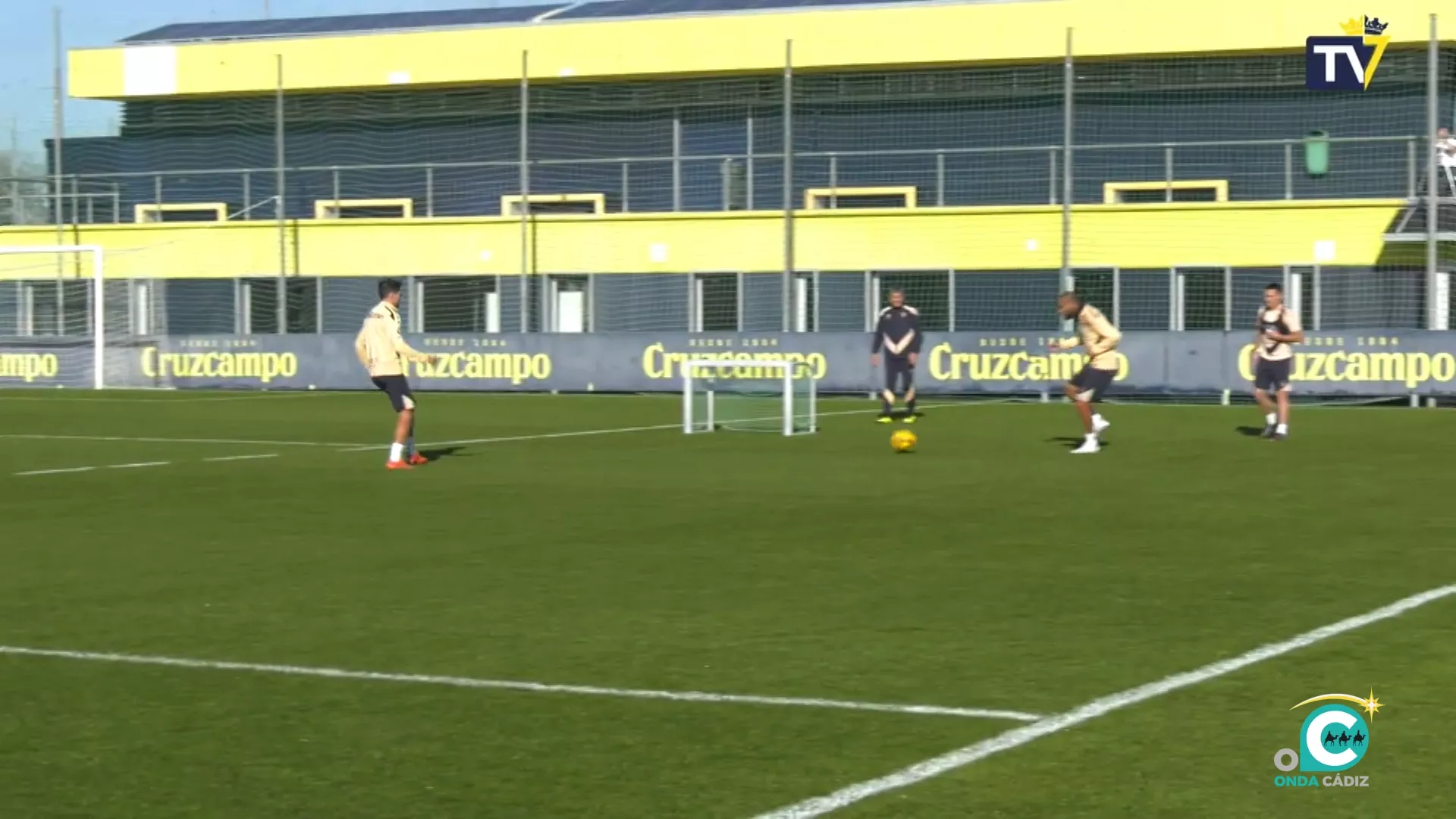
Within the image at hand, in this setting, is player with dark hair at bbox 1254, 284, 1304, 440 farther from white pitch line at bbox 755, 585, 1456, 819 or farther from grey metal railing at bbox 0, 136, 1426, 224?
white pitch line at bbox 755, 585, 1456, 819

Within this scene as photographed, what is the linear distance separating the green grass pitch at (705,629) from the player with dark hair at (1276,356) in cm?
318

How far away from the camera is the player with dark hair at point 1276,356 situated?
24.5m

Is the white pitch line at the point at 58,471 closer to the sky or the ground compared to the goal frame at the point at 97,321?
closer to the ground

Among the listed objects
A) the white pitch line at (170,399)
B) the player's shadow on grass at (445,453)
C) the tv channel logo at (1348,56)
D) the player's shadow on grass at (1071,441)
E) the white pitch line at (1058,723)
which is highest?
the tv channel logo at (1348,56)

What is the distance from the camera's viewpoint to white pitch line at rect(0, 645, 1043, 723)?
8.12 metres

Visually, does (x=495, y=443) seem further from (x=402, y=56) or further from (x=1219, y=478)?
(x=402, y=56)

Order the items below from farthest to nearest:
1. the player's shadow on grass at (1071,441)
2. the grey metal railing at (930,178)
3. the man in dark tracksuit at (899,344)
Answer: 1. the grey metal railing at (930,178)
2. the man in dark tracksuit at (899,344)
3. the player's shadow on grass at (1071,441)

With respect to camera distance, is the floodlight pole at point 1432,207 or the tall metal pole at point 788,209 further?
the tall metal pole at point 788,209

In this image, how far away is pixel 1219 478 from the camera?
1908cm

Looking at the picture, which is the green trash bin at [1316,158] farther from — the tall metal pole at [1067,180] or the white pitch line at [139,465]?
the white pitch line at [139,465]

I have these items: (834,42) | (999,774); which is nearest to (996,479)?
(999,774)

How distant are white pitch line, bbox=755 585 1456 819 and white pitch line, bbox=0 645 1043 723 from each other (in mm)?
216

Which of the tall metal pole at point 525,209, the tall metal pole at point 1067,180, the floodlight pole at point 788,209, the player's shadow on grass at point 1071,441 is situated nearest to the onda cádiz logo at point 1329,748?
the player's shadow on grass at point 1071,441

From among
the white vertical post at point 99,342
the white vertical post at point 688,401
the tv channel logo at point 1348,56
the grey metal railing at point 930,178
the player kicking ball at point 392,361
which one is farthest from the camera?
the white vertical post at point 99,342
